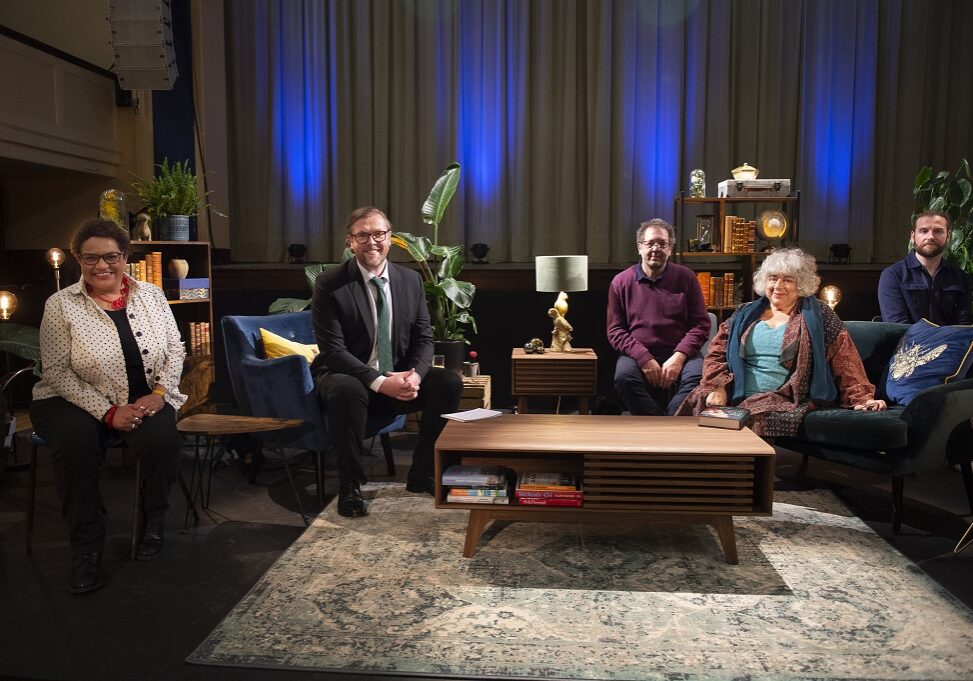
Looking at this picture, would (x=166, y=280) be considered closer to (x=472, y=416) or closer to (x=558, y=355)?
(x=558, y=355)

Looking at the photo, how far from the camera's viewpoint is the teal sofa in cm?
301

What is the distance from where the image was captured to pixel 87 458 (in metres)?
2.68

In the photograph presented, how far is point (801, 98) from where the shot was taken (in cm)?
634

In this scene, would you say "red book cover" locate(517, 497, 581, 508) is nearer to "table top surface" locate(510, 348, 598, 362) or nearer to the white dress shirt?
the white dress shirt

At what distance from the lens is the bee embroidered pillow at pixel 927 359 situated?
3.35 m

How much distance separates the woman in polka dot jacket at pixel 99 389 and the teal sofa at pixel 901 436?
2.51 m

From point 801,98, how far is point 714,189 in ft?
3.19

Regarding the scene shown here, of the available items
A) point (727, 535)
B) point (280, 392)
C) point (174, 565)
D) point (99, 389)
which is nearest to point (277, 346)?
point (280, 392)

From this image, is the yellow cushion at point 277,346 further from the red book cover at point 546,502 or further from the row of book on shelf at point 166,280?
the row of book on shelf at point 166,280

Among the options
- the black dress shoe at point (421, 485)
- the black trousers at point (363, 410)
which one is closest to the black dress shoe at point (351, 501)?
the black trousers at point (363, 410)

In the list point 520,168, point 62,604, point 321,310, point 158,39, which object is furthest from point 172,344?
point 520,168

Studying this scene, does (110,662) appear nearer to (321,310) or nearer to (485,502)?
(485,502)

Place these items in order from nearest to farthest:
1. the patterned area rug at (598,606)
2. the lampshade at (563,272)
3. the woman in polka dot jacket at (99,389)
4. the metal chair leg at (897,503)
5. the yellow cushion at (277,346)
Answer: the patterned area rug at (598,606) < the woman in polka dot jacket at (99,389) < the metal chair leg at (897,503) < the yellow cushion at (277,346) < the lampshade at (563,272)

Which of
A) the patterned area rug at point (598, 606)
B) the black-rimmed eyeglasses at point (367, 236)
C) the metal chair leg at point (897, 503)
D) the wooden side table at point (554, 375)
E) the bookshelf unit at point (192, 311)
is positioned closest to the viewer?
the patterned area rug at point (598, 606)
